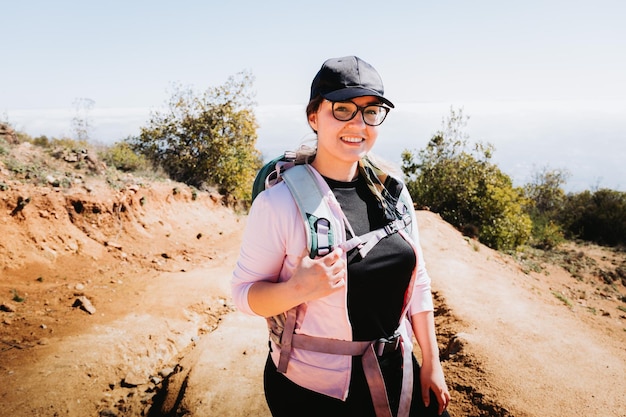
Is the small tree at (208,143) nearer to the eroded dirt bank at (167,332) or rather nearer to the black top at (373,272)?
the eroded dirt bank at (167,332)

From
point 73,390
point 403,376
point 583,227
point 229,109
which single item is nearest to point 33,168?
point 73,390

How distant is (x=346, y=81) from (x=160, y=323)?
5.00 m

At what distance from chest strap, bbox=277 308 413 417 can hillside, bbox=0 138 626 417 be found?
1998 mm

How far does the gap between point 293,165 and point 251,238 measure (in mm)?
435

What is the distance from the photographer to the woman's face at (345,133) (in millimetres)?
1548

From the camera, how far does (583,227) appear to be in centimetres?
2241

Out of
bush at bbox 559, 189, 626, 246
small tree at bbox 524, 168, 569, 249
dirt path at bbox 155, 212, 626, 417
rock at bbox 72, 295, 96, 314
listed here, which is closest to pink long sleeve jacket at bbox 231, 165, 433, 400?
dirt path at bbox 155, 212, 626, 417

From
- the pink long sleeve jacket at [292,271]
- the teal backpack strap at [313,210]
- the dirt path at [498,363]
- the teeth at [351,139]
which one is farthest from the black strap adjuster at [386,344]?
the dirt path at [498,363]

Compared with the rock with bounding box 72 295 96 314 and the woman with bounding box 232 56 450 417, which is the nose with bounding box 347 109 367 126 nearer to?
the woman with bounding box 232 56 450 417

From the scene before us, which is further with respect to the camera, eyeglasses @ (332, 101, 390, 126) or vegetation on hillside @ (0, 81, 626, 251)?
vegetation on hillside @ (0, 81, 626, 251)

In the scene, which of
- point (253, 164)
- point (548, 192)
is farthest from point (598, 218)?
point (253, 164)

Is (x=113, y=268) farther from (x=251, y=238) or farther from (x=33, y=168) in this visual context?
(x=251, y=238)

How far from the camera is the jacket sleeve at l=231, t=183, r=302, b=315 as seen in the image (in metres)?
1.43

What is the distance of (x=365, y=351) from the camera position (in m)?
1.55
